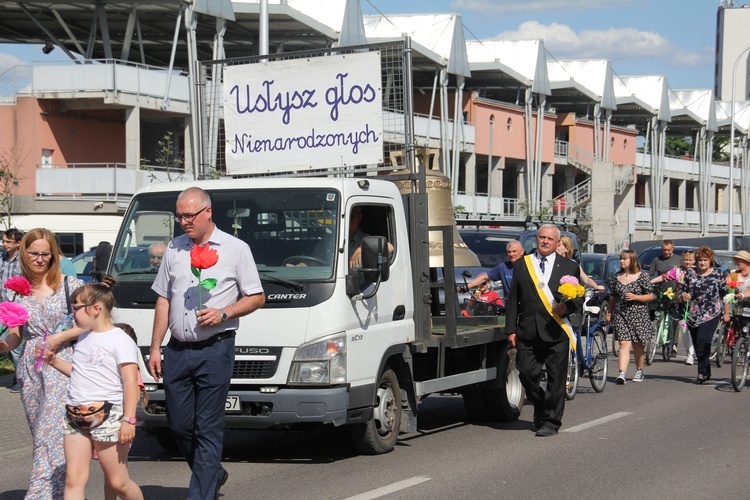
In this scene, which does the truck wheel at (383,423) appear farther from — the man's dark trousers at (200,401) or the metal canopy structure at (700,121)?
the metal canopy structure at (700,121)

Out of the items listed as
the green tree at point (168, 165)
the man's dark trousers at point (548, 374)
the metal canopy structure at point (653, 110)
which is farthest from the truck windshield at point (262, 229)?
the metal canopy structure at point (653, 110)

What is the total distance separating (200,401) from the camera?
718cm

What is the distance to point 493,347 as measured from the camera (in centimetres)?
1223

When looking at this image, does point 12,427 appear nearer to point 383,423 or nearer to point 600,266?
point 383,423

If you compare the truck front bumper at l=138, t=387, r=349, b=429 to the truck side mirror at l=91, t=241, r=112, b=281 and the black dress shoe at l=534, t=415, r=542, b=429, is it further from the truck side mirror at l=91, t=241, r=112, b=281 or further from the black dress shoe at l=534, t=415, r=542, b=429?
the black dress shoe at l=534, t=415, r=542, b=429

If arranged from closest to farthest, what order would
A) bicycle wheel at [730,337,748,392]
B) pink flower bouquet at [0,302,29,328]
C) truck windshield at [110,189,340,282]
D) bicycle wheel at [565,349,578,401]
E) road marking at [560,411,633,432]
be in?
1. pink flower bouquet at [0,302,29,328]
2. truck windshield at [110,189,340,282]
3. road marking at [560,411,633,432]
4. bicycle wheel at [565,349,578,401]
5. bicycle wheel at [730,337,748,392]

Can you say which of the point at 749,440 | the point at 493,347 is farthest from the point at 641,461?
the point at 493,347

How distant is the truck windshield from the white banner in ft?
4.68

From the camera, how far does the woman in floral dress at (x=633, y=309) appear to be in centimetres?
1675

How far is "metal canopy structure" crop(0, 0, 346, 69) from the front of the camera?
39.6 meters

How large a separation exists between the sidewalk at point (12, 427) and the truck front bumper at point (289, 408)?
276cm

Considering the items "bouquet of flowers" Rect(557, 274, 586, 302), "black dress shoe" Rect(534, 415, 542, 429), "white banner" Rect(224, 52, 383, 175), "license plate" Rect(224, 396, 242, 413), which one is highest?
"white banner" Rect(224, 52, 383, 175)

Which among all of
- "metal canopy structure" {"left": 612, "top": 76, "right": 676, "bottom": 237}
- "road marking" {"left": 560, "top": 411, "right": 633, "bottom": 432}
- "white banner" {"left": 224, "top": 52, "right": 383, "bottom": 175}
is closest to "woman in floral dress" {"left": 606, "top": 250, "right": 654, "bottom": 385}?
"road marking" {"left": 560, "top": 411, "right": 633, "bottom": 432}

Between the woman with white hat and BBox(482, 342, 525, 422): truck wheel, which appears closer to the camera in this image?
BBox(482, 342, 525, 422): truck wheel
